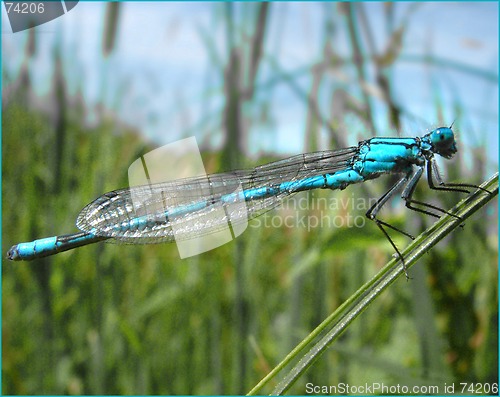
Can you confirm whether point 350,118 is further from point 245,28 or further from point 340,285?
point 340,285

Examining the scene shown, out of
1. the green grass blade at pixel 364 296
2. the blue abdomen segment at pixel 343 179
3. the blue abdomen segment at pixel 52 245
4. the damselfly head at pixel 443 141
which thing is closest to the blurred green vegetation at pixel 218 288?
the blue abdomen segment at pixel 343 179

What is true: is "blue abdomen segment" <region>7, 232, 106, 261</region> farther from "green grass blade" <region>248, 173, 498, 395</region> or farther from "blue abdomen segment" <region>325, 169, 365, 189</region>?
"green grass blade" <region>248, 173, 498, 395</region>

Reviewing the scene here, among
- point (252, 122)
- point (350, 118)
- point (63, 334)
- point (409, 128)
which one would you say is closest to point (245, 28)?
point (252, 122)

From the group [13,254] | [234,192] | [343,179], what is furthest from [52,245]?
[343,179]

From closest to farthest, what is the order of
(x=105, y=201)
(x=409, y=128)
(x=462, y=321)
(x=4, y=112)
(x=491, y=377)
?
(x=409, y=128) < (x=105, y=201) < (x=491, y=377) < (x=462, y=321) < (x=4, y=112)

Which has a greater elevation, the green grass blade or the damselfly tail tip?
the damselfly tail tip

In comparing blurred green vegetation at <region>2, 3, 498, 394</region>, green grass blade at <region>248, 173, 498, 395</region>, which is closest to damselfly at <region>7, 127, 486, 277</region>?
blurred green vegetation at <region>2, 3, 498, 394</region>

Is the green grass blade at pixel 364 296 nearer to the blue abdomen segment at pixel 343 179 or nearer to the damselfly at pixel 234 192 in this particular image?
Result: the damselfly at pixel 234 192

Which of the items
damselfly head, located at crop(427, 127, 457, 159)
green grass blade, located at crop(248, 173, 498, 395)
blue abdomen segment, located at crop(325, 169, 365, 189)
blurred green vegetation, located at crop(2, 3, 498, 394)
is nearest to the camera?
green grass blade, located at crop(248, 173, 498, 395)
